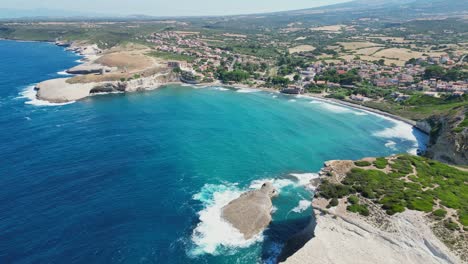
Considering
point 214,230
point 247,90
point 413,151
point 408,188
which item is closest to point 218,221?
point 214,230

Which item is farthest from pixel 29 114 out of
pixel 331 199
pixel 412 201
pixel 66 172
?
pixel 412 201

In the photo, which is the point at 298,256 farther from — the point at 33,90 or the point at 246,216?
the point at 33,90

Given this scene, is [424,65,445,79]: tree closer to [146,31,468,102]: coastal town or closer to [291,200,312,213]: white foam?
[146,31,468,102]: coastal town

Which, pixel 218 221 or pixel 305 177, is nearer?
pixel 218 221

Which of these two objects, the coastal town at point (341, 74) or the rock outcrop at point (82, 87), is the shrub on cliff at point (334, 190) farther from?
the rock outcrop at point (82, 87)

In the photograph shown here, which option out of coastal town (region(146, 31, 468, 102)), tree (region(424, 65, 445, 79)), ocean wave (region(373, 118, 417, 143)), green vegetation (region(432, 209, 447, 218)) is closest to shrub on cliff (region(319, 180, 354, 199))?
green vegetation (region(432, 209, 447, 218))

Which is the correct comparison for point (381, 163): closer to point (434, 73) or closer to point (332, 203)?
point (332, 203)
